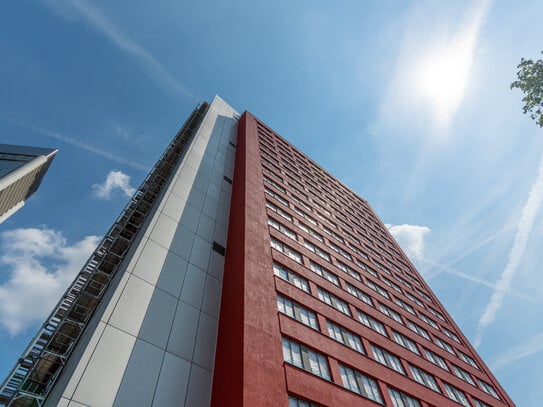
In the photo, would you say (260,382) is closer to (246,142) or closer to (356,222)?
(246,142)

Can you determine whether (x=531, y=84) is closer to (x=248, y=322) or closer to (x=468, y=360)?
(x=248, y=322)

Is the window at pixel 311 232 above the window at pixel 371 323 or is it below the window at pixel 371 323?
above

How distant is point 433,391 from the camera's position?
22.0 metres

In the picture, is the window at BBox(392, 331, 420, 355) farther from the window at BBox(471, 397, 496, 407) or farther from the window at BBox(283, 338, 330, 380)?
the window at BBox(283, 338, 330, 380)

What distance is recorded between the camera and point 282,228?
26141 mm

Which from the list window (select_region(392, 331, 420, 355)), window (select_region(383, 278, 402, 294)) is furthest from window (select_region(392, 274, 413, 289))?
window (select_region(392, 331, 420, 355))

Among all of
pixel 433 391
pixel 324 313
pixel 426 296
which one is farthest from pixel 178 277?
pixel 426 296

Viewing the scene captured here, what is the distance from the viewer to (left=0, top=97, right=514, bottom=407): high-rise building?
39.0 ft

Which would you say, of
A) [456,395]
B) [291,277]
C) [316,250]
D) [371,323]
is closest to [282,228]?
[316,250]

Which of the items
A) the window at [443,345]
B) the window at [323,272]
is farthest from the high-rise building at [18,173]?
the window at [443,345]

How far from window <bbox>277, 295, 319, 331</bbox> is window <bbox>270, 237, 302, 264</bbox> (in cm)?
491

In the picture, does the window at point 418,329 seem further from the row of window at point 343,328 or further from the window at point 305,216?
the window at point 305,216

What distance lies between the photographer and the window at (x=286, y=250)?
2298 cm

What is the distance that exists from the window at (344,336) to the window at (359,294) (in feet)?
19.9
